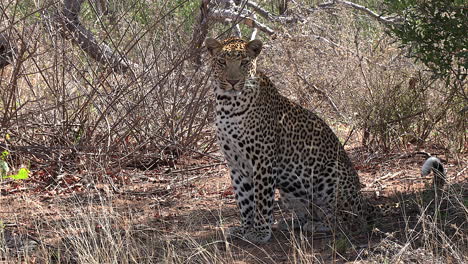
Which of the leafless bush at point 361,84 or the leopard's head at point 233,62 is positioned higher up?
the leopard's head at point 233,62

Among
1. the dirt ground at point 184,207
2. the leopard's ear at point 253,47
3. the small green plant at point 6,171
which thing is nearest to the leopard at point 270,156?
the leopard's ear at point 253,47

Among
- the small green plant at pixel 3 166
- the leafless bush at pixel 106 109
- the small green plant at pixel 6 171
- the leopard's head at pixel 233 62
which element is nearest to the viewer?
the leopard's head at pixel 233 62

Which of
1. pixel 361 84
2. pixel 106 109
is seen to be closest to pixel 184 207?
pixel 106 109

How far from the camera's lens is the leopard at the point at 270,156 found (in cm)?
631

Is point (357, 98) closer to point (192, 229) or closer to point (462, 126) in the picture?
point (462, 126)

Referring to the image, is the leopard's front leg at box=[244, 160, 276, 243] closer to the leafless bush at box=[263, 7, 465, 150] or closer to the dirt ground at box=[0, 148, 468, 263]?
the dirt ground at box=[0, 148, 468, 263]

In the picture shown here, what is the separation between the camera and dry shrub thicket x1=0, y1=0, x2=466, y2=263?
7691 millimetres

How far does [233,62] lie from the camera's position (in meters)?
6.20

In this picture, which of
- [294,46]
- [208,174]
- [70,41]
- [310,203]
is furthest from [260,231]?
[294,46]

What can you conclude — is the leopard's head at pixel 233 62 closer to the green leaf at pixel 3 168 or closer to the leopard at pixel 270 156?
the leopard at pixel 270 156

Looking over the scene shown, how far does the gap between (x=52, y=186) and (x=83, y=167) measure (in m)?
0.38

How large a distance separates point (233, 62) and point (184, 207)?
6.31 feet

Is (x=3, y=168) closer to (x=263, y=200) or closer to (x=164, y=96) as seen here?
(x=164, y=96)

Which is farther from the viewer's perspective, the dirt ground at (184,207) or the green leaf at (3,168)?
the green leaf at (3,168)
